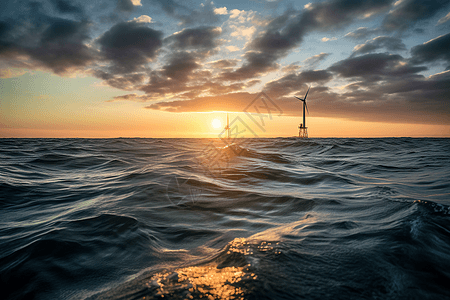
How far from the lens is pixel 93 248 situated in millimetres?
3074

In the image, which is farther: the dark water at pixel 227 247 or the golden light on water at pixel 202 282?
the dark water at pixel 227 247

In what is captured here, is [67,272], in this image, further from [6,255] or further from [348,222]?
[348,222]

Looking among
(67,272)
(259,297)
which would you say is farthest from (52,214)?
(259,297)

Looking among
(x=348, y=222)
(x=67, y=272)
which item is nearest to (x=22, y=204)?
(x=67, y=272)

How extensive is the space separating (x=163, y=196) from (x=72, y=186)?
4.15 m

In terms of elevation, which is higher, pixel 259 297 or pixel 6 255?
pixel 259 297

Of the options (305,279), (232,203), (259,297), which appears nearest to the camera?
(259,297)

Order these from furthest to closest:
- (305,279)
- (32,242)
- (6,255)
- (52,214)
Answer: (52,214), (32,242), (6,255), (305,279)

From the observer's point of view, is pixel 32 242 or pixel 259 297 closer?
pixel 259 297

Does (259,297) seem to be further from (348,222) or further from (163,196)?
(163,196)

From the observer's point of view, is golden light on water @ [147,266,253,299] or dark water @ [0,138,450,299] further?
dark water @ [0,138,450,299]

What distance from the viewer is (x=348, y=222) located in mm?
3570

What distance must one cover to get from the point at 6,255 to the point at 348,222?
4992mm

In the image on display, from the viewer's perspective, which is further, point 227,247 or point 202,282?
point 227,247
